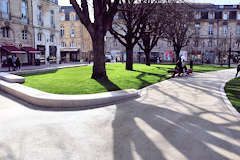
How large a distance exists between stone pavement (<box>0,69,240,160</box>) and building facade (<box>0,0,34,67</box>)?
63.5 feet

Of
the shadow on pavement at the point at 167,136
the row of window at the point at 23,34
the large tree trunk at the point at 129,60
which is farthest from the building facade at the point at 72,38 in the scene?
the shadow on pavement at the point at 167,136

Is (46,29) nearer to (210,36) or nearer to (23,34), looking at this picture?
(23,34)

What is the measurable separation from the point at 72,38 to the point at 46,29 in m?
18.2

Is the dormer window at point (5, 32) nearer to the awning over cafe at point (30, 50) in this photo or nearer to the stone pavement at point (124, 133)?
the awning over cafe at point (30, 50)

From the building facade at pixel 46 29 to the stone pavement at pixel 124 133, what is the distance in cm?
2497

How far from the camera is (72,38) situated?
48531 millimetres

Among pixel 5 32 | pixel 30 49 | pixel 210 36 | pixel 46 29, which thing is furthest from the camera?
pixel 210 36

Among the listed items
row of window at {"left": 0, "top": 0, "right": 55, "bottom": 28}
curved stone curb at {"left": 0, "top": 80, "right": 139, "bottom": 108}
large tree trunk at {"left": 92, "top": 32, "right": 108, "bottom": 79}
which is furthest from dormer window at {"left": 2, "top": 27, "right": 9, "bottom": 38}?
curved stone curb at {"left": 0, "top": 80, "right": 139, "bottom": 108}

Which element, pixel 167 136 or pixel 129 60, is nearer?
pixel 167 136

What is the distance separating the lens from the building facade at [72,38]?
158 ft

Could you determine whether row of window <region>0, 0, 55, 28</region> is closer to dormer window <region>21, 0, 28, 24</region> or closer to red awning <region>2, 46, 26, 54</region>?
dormer window <region>21, 0, 28, 24</region>

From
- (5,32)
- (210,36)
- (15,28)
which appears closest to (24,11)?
(15,28)

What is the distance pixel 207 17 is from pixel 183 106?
49.0m

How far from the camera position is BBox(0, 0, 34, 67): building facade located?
23.4 metres
